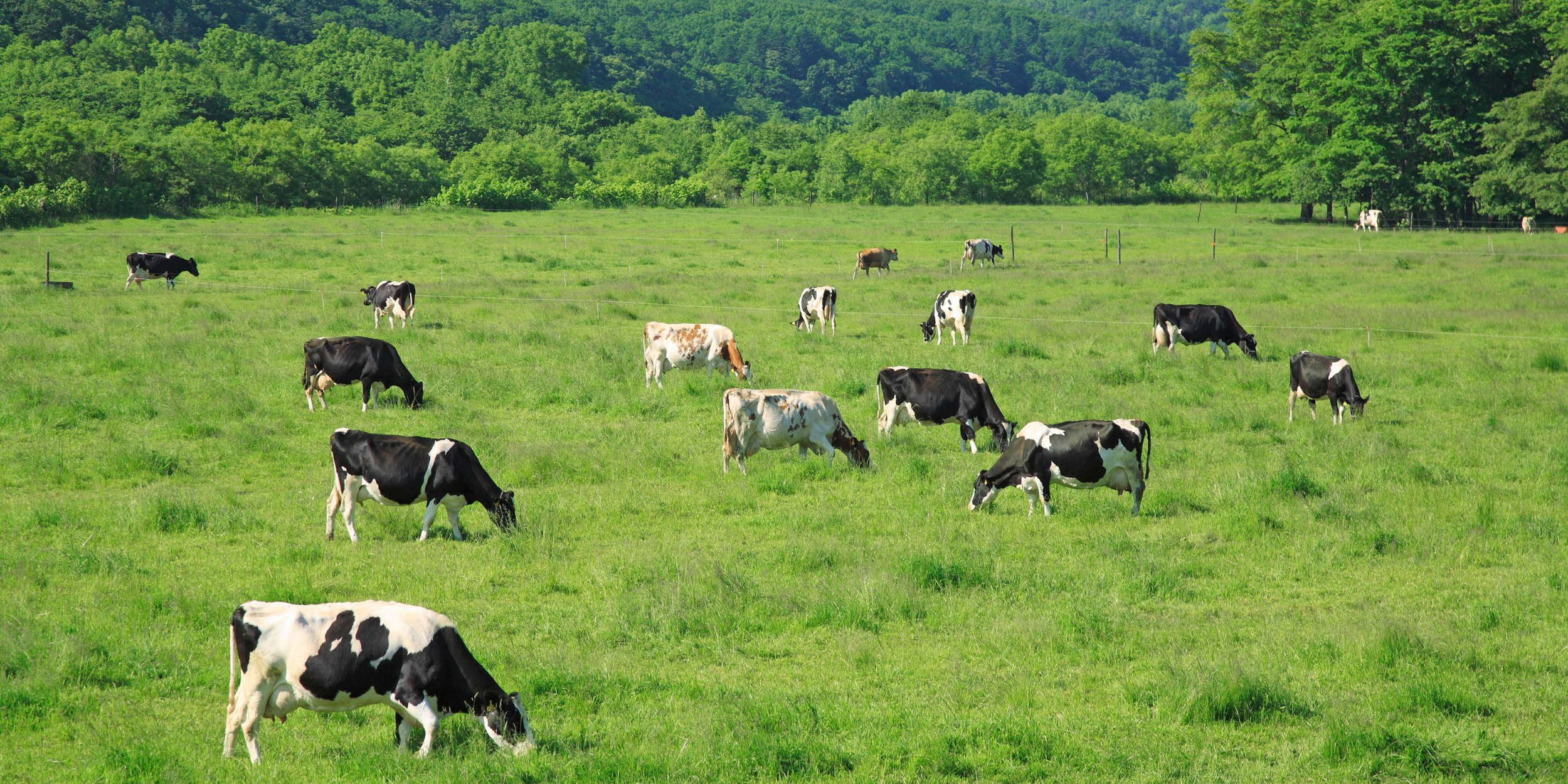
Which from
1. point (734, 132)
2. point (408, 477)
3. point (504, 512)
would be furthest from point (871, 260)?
point (734, 132)

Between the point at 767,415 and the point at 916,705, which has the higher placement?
the point at 767,415

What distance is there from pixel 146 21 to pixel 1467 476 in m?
151

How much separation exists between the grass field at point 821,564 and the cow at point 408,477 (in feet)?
1.22

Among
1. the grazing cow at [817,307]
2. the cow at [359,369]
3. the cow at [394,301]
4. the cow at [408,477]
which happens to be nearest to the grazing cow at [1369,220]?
the grazing cow at [817,307]

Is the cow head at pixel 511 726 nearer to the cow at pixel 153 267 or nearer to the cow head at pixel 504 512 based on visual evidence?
the cow head at pixel 504 512

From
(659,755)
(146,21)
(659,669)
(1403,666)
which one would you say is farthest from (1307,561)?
(146,21)

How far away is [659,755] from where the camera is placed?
7.04 m

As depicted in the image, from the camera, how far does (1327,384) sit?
57.8 ft

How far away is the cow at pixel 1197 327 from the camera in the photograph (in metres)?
23.4

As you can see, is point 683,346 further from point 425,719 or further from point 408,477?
point 425,719

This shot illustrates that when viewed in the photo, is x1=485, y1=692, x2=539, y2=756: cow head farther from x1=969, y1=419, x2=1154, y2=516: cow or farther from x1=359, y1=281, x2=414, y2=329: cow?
x1=359, y1=281, x2=414, y2=329: cow

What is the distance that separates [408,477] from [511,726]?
515 centimetres

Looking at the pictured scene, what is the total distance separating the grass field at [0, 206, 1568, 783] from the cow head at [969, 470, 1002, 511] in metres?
0.27

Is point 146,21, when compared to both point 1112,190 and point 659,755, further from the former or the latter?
point 659,755
